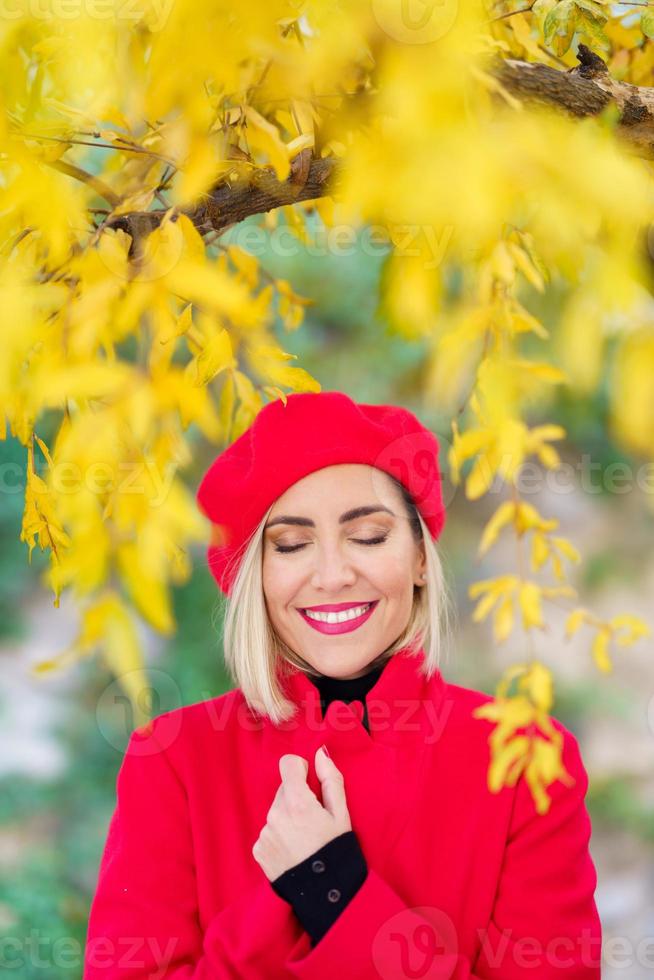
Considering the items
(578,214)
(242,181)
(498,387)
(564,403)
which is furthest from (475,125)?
(564,403)

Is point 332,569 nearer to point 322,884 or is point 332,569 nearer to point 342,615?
point 342,615

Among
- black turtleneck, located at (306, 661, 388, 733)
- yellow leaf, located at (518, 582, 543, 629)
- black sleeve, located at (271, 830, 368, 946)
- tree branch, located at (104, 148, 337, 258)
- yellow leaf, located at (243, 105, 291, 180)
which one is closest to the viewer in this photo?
yellow leaf, located at (243, 105, 291, 180)

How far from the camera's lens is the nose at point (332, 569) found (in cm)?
125

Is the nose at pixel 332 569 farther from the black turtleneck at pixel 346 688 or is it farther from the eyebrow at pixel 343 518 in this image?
the black turtleneck at pixel 346 688

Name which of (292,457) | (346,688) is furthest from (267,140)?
(346,688)

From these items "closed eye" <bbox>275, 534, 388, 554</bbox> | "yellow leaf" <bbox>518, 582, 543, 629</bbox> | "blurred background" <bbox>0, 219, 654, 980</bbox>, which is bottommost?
"blurred background" <bbox>0, 219, 654, 980</bbox>

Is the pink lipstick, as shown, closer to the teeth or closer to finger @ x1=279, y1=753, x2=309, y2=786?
the teeth

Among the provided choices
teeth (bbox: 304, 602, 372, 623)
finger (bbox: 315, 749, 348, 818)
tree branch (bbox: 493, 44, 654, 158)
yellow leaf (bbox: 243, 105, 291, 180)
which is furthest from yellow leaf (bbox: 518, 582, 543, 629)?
yellow leaf (bbox: 243, 105, 291, 180)

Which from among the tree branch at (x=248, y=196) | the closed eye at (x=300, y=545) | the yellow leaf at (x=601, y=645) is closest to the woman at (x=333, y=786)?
the closed eye at (x=300, y=545)

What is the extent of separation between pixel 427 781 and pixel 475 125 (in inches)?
37.5

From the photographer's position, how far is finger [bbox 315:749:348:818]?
4.02ft

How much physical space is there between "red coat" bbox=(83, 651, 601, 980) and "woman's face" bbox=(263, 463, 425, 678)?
0.22 ft

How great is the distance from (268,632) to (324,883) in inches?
13.3

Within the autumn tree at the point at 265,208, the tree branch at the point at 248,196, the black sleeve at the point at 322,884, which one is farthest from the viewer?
the black sleeve at the point at 322,884
